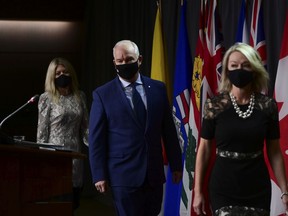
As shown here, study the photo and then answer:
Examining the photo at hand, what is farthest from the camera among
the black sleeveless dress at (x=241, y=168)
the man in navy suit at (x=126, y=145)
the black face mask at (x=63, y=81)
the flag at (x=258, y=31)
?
the black face mask at (x=63, y=81)

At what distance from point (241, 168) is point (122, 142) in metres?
0.85

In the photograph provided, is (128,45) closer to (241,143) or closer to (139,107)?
(139,107)

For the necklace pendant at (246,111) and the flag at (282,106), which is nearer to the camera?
the necklace pendant at (246,111)

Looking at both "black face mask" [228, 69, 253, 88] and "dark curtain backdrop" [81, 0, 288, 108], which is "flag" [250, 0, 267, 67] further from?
"black face mask" [228, 69, 253, 88]

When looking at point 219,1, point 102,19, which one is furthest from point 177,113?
point 102,19

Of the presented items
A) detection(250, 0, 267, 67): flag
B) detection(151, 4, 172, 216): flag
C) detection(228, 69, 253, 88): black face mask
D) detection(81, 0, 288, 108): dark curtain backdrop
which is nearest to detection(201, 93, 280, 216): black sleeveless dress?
detection(228, 69, 253, 88): black face mask

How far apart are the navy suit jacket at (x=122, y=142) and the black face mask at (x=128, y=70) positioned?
80 millimetres

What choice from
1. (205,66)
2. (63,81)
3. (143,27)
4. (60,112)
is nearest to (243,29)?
(205,66)

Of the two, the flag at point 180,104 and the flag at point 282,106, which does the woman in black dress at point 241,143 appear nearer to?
the flag at point 282,106

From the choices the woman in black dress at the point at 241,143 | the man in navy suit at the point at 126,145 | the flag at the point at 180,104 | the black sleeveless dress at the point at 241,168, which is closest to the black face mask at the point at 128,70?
the man in navy suit at the point at 126,145

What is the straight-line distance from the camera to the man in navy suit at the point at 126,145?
3551 millimetres

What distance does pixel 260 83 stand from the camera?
10.3ft

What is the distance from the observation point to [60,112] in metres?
4.89

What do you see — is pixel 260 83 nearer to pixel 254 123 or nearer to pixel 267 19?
pixel 254 123
